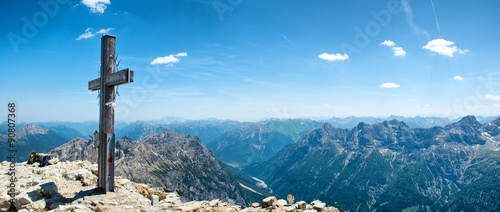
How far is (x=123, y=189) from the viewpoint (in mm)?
15188

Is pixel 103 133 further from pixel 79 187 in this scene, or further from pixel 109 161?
pixel 79 187

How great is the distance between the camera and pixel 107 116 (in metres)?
14.0

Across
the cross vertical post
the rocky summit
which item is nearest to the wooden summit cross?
the cross vertical post

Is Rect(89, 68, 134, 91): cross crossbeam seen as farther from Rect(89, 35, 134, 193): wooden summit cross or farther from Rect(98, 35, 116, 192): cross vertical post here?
Rect(98, 35, 116, 192): cross vertical post

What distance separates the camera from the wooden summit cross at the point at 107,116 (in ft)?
45.2

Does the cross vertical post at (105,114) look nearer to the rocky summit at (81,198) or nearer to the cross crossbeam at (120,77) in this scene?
the cross crossbeam at (120,77)

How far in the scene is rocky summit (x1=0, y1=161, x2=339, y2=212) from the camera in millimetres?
11812

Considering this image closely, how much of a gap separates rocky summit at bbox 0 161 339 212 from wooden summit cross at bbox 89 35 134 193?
960 millimetres

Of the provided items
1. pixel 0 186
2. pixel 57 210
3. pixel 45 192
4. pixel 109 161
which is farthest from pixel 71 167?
pixel 57 210

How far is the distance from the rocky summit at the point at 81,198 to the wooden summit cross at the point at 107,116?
0.96 m

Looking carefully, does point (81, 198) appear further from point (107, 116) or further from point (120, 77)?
point (120, 77)

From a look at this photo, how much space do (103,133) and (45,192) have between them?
3.84 m

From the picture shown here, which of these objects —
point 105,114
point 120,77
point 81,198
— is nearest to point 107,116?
point 105,114

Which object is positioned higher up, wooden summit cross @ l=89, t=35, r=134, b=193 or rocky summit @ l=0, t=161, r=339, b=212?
wooden summit cross @ l=89, t=35, r=134, b=193
